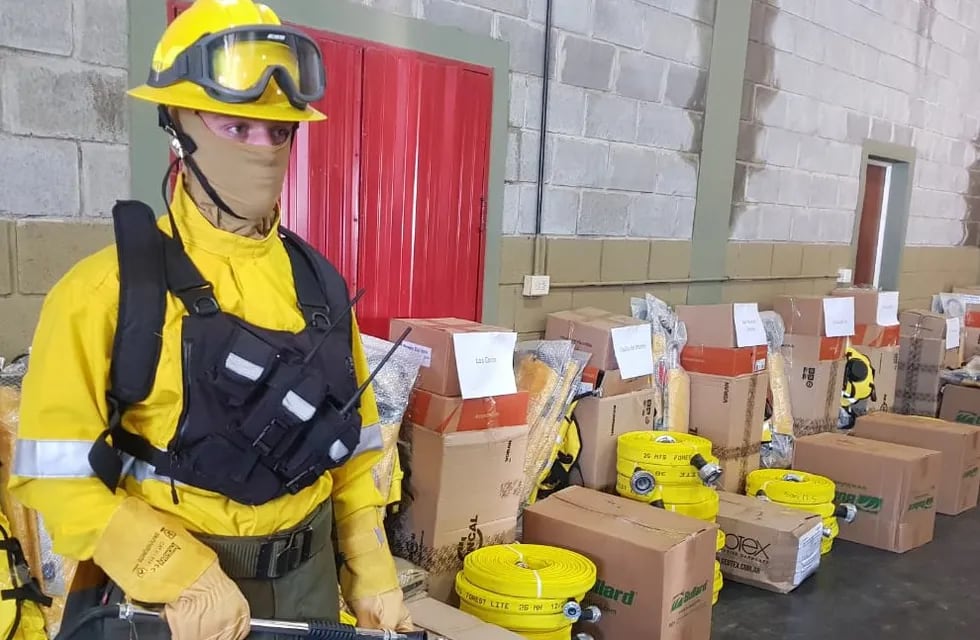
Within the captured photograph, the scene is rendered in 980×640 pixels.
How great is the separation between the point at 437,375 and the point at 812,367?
8.01ft

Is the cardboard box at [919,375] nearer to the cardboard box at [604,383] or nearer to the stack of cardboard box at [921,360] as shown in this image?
the stack of cardboard box at [921,360]

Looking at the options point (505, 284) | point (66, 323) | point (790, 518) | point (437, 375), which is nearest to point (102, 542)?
point (66, 323)

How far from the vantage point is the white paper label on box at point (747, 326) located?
3.53 m

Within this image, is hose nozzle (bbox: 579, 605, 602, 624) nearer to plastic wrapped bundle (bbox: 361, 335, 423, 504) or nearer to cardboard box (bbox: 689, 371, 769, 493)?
plastic wrapped bundle (bbox: 361, 335, 423, 504)

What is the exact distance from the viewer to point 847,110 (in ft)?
16.1

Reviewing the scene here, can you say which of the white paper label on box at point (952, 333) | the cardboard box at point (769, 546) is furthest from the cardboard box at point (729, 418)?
the white paper label on box at point (952, 333)

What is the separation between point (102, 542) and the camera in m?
1.14

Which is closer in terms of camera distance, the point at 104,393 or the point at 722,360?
the point at 104,393

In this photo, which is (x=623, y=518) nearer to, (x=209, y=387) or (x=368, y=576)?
(x=368, y=576)

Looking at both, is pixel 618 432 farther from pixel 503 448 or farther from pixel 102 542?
pixel 102 542

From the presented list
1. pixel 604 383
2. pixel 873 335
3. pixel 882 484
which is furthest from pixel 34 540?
pixel 873 335

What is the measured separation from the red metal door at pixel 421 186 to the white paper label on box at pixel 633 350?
0.53 m

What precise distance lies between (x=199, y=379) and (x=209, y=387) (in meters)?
0.02

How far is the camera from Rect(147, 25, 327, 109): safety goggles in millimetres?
1207
